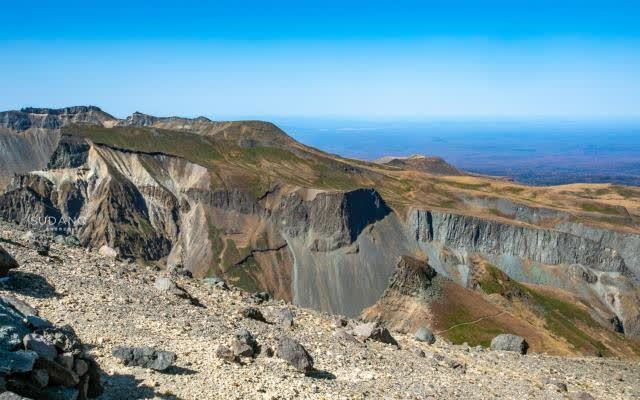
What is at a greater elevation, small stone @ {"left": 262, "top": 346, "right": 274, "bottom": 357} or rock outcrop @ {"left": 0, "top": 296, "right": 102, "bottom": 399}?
rock outcrop @ {"left": 0, "top": 296, "right": 102, "bottom": 399}

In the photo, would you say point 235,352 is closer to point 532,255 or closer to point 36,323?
point 36,323

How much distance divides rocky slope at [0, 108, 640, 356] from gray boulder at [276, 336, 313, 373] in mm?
72553

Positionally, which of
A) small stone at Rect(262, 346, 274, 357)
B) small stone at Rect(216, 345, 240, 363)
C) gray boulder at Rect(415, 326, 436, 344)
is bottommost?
gray boulder at Rect(415, 326, 436, 344)

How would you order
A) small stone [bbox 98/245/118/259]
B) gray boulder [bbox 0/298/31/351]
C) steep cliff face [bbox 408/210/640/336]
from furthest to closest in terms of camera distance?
steep cliff face [bbox 408/210/640/336] < small stone [bbox 98/245/118/259] < gray boulder [bbox 0/298/31/351]

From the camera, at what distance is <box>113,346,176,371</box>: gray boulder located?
15594mm

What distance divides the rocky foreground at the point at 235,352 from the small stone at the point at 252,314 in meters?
0.04

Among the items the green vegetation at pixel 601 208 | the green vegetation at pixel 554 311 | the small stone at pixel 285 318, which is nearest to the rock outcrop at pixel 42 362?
the small stone at pixel 285 318

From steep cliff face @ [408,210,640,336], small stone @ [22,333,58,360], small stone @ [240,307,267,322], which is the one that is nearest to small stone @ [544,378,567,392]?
small stone @ [240,307,267,322]

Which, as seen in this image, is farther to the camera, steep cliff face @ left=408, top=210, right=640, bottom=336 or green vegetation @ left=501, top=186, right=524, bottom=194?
green vegetation @ left=501, top=186, right=524, bottom=194

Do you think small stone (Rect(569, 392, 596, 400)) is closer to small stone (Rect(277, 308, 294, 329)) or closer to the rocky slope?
small stone (Rect(277, 308, 294, 329))

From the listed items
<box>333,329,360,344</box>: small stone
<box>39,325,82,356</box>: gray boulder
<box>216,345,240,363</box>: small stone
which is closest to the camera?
<box>39,325,82,356</box>: gray boulder

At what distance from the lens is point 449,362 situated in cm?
2267

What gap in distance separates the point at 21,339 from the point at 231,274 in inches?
3835

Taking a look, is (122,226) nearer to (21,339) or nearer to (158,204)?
(158,204)
